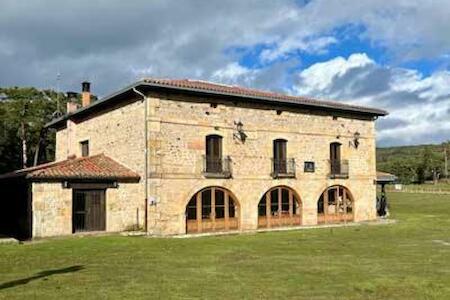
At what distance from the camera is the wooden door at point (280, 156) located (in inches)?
995

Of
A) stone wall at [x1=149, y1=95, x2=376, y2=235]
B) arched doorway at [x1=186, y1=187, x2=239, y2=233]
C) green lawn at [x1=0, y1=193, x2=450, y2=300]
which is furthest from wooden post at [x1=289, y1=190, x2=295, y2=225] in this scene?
green lawn at [x1=0, y1=193, x2=450, y2=300]

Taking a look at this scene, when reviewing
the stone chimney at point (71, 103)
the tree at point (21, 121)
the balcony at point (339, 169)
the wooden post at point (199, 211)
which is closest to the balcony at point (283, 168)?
the balcony at point (339, 169)

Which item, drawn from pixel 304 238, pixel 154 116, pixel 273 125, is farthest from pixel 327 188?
pixel 154 116

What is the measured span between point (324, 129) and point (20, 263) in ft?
57.9

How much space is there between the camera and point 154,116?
21.4 meters

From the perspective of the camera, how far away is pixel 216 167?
23.2m

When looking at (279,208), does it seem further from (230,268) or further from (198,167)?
(230,268)

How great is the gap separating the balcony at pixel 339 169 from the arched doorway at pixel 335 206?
1.84ft

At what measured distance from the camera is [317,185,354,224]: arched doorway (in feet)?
89.2

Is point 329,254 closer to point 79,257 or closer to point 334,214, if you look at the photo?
point 79,257

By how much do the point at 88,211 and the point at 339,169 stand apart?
13.1m

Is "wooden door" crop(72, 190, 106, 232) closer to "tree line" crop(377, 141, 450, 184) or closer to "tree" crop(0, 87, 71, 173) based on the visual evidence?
"tree" crop(0, 87, 71, 173)

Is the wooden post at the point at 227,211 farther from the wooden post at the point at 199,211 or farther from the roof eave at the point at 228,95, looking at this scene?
the roof eave at the point at 228,95

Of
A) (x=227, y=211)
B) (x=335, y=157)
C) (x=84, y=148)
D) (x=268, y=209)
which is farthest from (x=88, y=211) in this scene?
(x=335, y=157)
